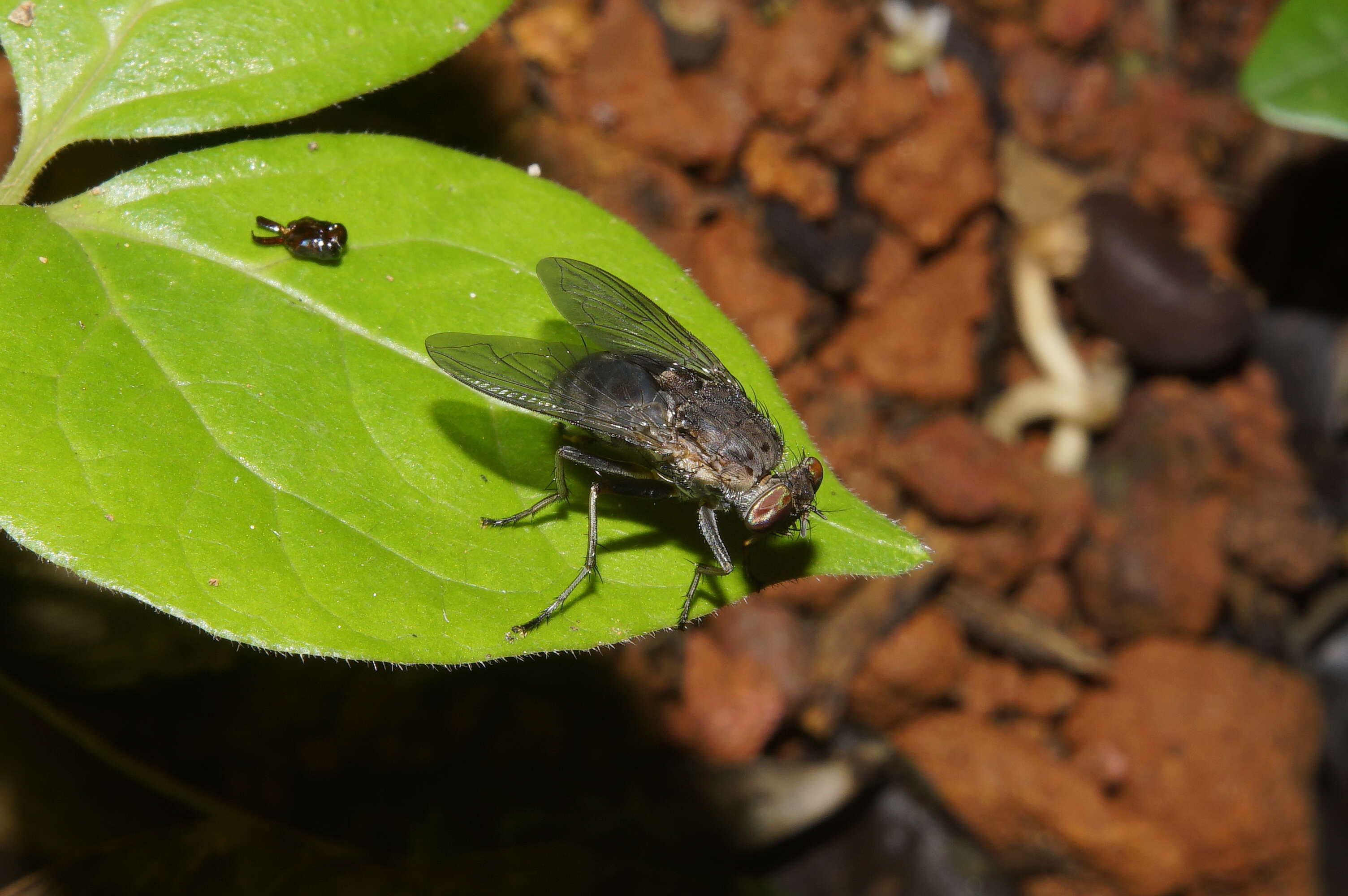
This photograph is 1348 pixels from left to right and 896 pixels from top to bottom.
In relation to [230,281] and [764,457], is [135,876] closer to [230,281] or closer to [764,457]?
[230,281]

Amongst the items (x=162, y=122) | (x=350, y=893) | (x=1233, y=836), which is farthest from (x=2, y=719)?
(x=1233, y=836)

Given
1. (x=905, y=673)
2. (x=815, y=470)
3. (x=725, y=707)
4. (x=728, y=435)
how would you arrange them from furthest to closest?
(x=905, y=673) → (x=725, y=707) → (x=728, y=435) → (x=815, y=470)

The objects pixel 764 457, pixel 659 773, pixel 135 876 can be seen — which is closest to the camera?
pixel 764 457

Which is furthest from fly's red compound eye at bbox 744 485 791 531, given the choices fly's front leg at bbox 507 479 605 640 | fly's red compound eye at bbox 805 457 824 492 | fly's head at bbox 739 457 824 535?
fly's front leg at bbox 507 479 605 640

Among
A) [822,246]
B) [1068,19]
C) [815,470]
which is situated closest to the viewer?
[815,470]

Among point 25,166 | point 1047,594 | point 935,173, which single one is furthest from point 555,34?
point 1047,594

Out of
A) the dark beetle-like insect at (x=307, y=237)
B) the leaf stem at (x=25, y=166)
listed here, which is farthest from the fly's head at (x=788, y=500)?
the leaf stem at (x=25, y=166)

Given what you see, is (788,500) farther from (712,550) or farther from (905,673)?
(905,673)
